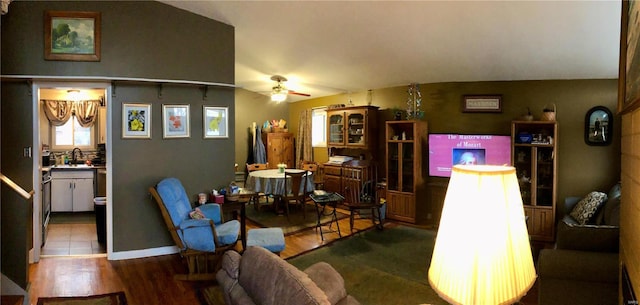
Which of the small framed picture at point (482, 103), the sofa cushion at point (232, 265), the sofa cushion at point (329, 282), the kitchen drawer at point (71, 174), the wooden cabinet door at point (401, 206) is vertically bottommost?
the wooden cabinet door at point (401, 206)

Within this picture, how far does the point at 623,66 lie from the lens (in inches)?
63.5

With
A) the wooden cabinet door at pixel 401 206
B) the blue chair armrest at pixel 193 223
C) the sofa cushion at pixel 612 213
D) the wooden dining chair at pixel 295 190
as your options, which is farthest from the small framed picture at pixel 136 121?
the sofa cushion at pixel 612 213

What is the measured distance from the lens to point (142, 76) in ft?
12.7

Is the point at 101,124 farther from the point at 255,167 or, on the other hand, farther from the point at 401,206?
the point at 401,206

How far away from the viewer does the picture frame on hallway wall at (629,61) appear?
1292 mm

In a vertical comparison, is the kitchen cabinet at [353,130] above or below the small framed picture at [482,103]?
below

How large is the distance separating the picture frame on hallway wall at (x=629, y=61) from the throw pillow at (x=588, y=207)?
2941 mm

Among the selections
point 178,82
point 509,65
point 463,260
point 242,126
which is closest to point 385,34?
point 509,65

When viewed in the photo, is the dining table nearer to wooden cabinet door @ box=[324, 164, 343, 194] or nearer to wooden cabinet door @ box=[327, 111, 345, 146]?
wooden cabinet door @ box=[324, 164, 343, 194]

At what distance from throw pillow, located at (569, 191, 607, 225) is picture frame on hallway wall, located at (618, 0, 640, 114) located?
2941 millimetres

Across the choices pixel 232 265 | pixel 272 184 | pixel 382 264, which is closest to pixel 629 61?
pixel 232 265

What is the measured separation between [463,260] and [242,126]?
729cm

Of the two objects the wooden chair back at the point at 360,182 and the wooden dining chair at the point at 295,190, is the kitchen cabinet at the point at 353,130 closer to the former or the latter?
the wooden chair back at the point at 360,182

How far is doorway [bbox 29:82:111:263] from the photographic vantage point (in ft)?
13.2
